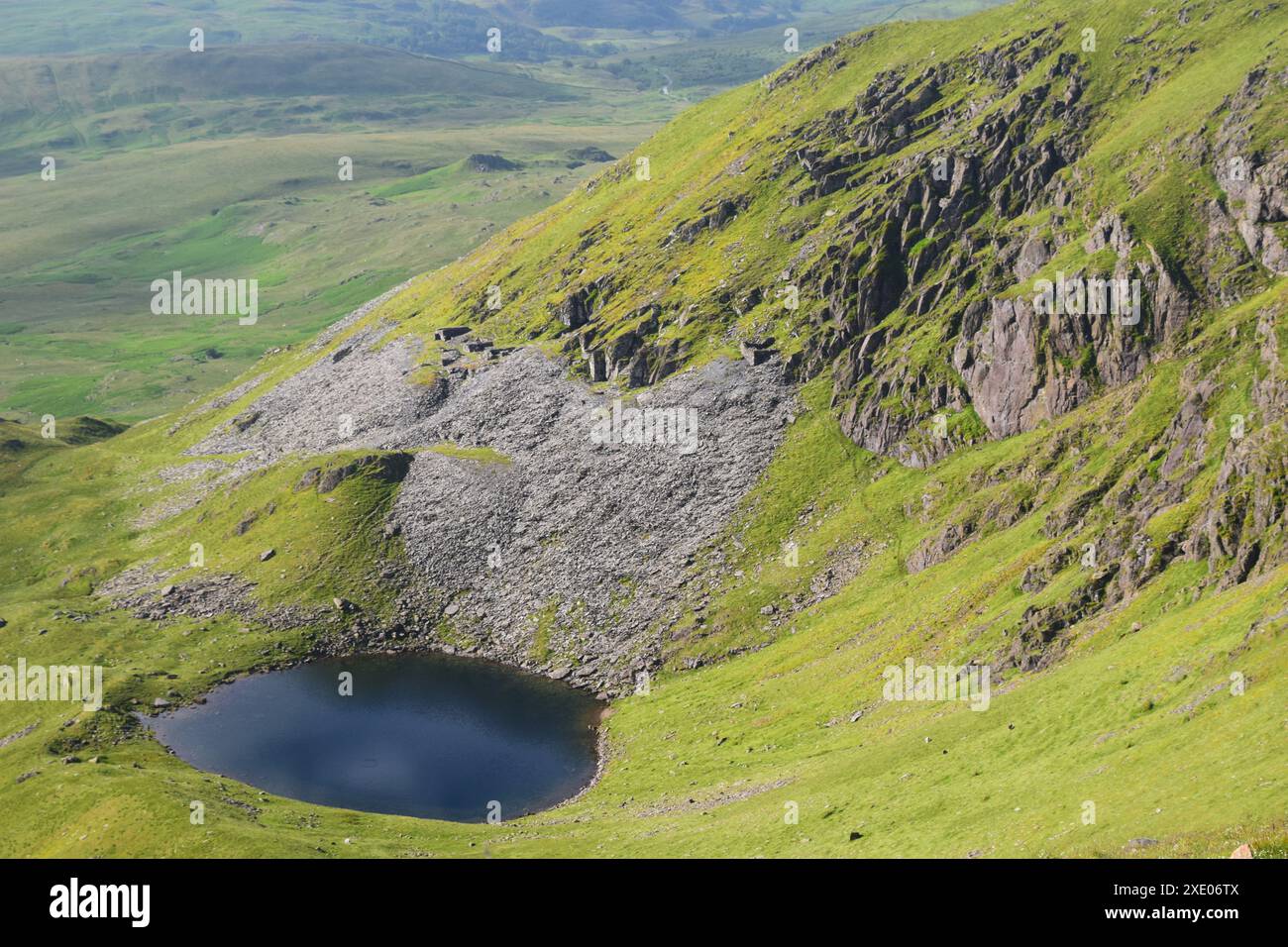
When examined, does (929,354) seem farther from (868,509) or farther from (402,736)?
(402,736)

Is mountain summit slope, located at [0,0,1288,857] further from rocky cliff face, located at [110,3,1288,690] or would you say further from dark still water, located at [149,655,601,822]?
dark still water, located at [149,655,601,822]

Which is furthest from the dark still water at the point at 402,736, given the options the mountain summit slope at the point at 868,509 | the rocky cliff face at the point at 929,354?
A: the rocky cliff face at the point at 929,354

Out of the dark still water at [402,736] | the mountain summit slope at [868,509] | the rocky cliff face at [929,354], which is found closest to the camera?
the mountain summit slope at [868,509]

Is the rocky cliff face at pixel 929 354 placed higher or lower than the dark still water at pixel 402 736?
higher

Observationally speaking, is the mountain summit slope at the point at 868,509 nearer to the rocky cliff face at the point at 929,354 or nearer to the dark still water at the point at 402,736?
the rocky cliff face at the point at 929,354

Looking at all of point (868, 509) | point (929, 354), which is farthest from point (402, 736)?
point (929, 354)
